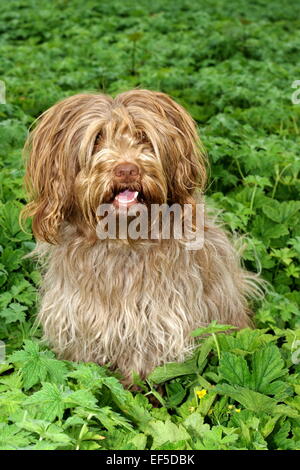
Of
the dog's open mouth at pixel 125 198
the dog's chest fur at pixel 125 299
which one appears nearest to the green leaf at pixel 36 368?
the dog's chest fur at pixel 125 299

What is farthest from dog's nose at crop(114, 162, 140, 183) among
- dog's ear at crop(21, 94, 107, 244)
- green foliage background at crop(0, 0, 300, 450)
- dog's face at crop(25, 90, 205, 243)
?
green foliage background at crop(0, 0, 300, 450)

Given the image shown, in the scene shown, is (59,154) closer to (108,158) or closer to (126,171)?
(108,158)

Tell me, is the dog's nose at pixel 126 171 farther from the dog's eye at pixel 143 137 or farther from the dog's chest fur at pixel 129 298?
the dog's chest fur at pixel 129 298

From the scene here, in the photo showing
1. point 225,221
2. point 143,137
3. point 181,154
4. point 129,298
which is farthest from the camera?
point 225,221

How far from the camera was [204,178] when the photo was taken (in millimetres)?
3268

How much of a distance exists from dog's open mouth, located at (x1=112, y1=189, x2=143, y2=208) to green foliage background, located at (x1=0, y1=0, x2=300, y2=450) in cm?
66

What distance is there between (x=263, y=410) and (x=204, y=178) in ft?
3.46

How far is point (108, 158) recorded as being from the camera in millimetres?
2887

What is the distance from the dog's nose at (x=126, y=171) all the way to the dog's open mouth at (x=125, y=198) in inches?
2.8

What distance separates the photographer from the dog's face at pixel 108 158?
2.90 meters

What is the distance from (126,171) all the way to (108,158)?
4.4 inches

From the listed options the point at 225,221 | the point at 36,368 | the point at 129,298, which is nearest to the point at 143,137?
the point at 129,298

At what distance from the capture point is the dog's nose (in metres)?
2.82
